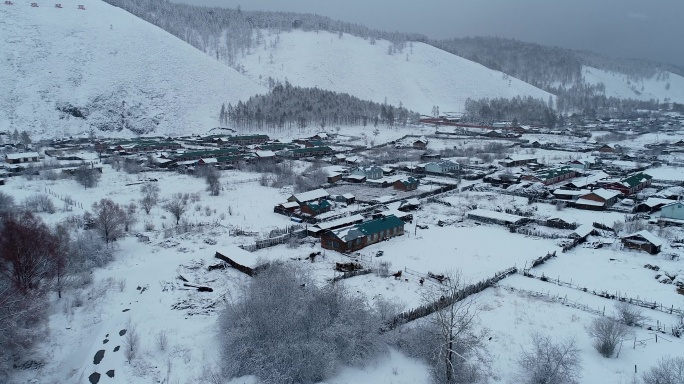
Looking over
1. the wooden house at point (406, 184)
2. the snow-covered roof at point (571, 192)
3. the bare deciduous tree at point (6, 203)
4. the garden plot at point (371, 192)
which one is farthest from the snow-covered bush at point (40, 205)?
the snow-covered roof at point (571, 192)

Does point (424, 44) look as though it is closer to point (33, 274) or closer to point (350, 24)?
point (350, 24)

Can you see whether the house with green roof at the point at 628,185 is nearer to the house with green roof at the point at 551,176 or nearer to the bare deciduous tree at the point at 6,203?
the house with green roof at the point at 551,176

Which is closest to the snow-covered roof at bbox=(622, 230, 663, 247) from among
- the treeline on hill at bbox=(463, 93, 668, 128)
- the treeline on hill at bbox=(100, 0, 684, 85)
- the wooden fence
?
the wooden fence

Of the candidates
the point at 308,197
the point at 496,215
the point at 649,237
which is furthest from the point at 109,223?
the point at 649,237

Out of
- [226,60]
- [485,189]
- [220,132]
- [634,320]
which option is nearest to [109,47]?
[220,132]

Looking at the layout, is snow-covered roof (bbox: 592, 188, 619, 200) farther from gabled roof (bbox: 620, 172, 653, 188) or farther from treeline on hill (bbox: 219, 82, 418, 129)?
treeline on hill (bbox: 219, 82, 418, 129)
